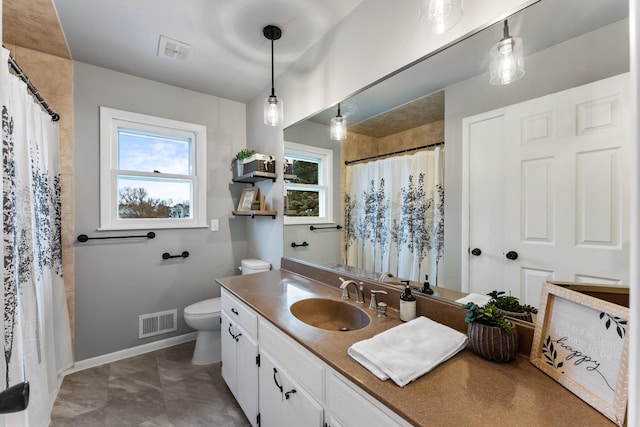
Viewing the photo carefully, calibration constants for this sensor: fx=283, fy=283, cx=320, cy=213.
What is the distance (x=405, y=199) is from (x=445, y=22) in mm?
782

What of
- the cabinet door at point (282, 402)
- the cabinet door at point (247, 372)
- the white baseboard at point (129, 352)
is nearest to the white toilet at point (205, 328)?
the white baseboard at point (129, 352)

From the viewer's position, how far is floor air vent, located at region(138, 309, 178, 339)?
97.1 inches

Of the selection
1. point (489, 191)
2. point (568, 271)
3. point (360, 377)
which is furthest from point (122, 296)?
point (568, 271)

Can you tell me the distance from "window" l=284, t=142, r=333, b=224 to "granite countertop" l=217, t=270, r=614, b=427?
100 centimetres

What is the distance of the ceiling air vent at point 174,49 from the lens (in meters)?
1.95

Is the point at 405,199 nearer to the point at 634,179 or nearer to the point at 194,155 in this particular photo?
the point at 634,179

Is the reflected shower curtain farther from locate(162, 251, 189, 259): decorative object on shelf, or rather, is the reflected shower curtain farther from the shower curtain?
locate(162, 251, 189, 259): decorative object on shelf

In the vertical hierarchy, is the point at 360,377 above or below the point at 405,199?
below

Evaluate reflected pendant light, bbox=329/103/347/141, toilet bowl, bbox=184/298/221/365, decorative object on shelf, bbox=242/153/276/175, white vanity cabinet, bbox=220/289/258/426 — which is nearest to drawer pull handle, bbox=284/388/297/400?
white vanity cabinet, bbox=220/289/258/426

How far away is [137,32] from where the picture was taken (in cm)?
185

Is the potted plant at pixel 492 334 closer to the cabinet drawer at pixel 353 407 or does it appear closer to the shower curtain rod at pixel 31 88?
the cabinet drawer at pixel 353 407

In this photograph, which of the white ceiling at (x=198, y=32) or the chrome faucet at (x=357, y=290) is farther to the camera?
the white ceiling at (x=198, y=32)

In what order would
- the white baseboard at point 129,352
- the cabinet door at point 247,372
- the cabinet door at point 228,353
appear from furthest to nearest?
the white baseboard at point 129,352 < the cabinet door at point 228,353 < the cabinet door at point 247,372

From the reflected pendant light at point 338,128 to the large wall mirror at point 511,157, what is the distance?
0.12 m
